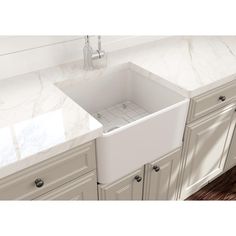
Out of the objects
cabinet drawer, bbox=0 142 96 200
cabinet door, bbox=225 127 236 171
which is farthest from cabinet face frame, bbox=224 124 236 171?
cabinet drawer, bbox=0 142 96 200

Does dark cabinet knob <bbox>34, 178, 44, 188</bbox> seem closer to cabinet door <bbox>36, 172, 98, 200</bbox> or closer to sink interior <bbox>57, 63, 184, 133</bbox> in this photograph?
cabinet door <bbox>36, 172, 98, 200</bbox>

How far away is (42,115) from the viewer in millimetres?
1147

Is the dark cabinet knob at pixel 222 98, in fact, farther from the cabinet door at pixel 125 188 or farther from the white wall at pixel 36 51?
the white wall at pixel 36 51

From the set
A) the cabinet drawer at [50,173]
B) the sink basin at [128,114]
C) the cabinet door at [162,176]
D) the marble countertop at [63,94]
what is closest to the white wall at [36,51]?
the marble countertop at [63,94]

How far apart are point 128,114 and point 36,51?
57cm

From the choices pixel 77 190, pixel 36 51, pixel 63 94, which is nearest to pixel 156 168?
pixel 77 190

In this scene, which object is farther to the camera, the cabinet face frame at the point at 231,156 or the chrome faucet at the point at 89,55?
the cabinet face frame at the point at 231,156

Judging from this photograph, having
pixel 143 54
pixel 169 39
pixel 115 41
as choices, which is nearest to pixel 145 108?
pixel 143 54

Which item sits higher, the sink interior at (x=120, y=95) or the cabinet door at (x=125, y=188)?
the sink interior at (x=120, y=95)

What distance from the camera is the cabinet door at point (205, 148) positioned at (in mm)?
1578

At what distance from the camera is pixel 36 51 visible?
1.46 m

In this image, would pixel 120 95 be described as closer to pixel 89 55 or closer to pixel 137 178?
pixel 89 55

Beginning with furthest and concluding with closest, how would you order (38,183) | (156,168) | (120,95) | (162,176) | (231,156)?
1. (231,156)
2. (120,95)
3. (162,176)
4. (156,168)
5. (38,183)

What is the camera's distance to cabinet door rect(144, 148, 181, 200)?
1438mm
